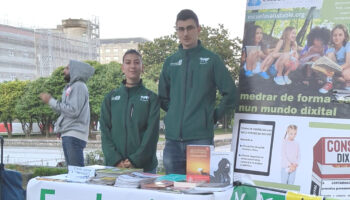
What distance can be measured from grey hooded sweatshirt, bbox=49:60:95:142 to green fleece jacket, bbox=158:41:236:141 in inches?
59.6

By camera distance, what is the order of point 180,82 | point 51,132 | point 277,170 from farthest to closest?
point 51,132 → point 180,82 → point 277,170

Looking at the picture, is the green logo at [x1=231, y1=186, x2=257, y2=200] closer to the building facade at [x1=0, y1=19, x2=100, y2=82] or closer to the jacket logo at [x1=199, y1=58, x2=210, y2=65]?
the jacket logo at [x1=199, y1=58, x2=210, y2=65]

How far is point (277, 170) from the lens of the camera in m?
2.59

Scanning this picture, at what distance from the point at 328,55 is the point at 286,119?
1.47 ft

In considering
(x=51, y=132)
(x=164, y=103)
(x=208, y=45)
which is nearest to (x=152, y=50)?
(x=208, y=45)

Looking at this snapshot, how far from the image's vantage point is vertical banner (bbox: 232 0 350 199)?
2.47 m

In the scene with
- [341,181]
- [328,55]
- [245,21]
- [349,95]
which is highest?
[245,21]

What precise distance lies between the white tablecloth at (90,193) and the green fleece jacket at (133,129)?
0.61 metres

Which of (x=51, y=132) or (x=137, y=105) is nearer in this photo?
(x=137, y=105)

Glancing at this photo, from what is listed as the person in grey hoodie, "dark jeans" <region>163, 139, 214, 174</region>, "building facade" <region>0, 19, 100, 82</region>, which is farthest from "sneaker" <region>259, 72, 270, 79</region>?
"building facade" <region>0, 19, 100, 82</region>

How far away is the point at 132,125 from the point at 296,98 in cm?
119

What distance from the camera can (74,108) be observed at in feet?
13.9

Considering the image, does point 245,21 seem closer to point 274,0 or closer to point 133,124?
point 274,0

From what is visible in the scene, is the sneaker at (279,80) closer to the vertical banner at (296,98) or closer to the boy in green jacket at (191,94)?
the vertical banner at (296,98)
